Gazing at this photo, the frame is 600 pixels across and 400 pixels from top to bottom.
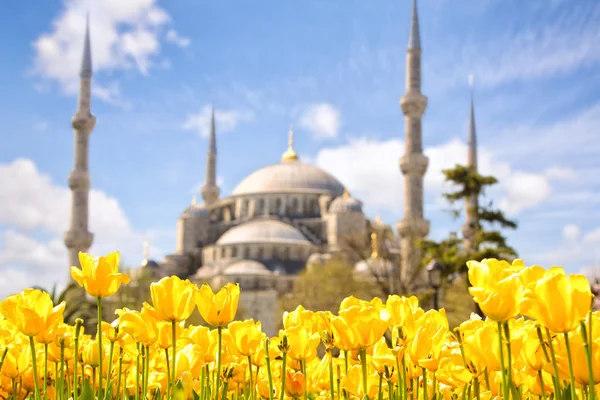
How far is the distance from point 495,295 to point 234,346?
97 cm

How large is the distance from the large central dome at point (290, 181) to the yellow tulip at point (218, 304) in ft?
176

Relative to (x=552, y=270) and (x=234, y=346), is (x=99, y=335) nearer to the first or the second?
(x=234, y=346)

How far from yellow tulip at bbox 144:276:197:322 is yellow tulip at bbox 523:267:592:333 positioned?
964mm

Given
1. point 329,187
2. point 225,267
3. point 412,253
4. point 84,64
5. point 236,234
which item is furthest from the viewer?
point 329,187

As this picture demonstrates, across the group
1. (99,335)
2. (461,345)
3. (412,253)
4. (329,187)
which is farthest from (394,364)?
(329,187)

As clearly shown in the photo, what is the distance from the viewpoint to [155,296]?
213 centimetres

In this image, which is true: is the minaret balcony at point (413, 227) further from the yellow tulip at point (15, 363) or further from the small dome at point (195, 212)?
the yellow tulip at point (15, 363)

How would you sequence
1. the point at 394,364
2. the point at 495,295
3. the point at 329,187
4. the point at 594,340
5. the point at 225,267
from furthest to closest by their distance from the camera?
the point at 329,187 → the point at 225,267 → the point at 394,364 → the point at 594,340 → the point at 495,295

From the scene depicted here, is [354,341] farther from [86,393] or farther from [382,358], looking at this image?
[86,393]

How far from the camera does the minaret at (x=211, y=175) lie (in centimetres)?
5481

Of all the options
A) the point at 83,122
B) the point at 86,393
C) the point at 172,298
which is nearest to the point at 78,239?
the point at 83,122

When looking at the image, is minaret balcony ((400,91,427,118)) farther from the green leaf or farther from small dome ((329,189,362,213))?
the green leaf

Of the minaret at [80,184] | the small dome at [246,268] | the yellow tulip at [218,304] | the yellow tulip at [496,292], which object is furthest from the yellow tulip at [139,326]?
the small dome at [246,268]

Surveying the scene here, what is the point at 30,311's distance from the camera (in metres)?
2.32
